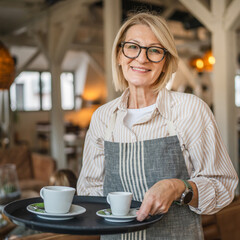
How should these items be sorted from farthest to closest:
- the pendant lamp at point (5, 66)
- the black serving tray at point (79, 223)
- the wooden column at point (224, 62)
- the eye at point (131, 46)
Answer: the pendant lamp at point (5, 66)
the wooden column at point (224, 62)
the eye at point (131, 46)
the black serving tray at point (79, 223)

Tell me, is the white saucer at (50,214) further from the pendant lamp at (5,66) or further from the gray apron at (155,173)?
the pendant lamp at (5,66)

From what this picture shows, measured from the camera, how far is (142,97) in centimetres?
151

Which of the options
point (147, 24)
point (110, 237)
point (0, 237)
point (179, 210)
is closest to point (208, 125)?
point (179, 210)

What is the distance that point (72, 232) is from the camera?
1.08m

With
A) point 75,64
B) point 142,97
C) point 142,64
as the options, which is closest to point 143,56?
point 142,64

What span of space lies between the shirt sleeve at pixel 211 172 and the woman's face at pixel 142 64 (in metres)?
0.28

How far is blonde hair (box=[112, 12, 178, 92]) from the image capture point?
1.40 m

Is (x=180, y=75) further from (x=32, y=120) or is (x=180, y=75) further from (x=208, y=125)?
(x=208, y=125)

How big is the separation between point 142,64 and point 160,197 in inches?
19.3

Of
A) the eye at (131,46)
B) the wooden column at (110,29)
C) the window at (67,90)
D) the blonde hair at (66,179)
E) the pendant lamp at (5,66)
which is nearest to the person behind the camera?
the eye at (131,46)

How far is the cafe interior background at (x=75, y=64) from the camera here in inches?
154

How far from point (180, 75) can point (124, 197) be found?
14062 millimetres

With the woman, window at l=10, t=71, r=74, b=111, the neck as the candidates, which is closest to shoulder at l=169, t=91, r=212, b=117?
the woman

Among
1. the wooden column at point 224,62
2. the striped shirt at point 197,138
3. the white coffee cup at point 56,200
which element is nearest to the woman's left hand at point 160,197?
the striped shirt at point 197,138
